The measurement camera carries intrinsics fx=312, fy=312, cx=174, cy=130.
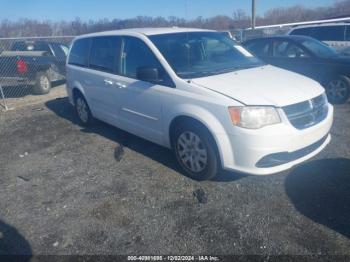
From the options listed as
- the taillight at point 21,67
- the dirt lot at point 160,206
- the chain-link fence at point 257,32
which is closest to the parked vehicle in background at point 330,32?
the chain-link fence at point 257,32

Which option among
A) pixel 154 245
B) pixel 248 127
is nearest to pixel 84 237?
pixel 154 245

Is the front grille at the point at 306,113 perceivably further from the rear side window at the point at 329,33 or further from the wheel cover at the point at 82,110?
the rear side window at the point at 329,33

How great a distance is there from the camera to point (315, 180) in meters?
3.89

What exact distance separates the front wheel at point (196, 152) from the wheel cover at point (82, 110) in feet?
9.66

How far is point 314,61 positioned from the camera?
7109 mm

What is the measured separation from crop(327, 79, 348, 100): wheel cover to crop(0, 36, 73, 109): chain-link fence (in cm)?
860

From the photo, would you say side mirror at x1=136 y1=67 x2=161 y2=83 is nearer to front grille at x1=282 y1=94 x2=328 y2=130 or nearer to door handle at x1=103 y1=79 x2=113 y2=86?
door handle at x1=103 y1=79 x2=113 y2=86

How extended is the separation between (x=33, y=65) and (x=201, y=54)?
293 inches

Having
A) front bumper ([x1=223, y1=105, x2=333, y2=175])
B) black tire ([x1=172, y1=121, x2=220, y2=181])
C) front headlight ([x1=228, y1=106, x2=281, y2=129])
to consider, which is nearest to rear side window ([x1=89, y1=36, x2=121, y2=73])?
black tire ([x1=172, y1=121, x2=220, y2=181])

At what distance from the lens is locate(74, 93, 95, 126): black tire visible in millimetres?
6395

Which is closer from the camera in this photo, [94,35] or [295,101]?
[295,101]

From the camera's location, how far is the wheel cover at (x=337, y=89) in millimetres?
6901

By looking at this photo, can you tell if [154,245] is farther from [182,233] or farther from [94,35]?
[94,35]

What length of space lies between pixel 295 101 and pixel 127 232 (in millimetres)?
2323
